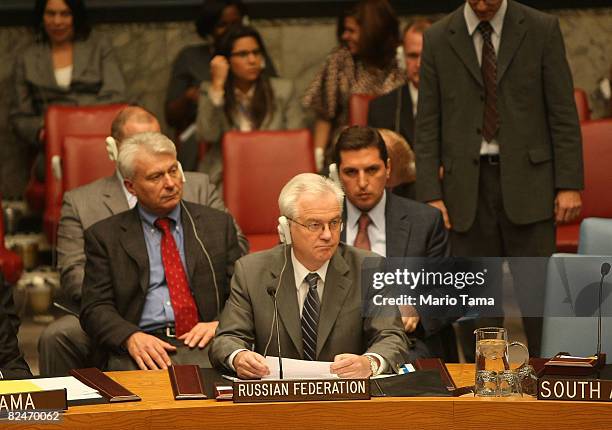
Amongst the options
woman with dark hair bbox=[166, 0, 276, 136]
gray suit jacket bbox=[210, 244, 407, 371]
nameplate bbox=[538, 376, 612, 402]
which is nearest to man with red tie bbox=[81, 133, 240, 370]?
gray suit jacket bbox=[210, 244, 407, 371]

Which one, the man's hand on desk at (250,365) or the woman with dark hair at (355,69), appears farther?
the woman with dark hair at (355,69)

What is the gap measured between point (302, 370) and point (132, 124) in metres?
2.22

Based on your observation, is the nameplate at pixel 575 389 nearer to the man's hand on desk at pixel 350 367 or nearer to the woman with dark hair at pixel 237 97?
the man's hand on desk at pixel 350 367

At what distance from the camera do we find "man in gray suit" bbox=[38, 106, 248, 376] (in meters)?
4.66

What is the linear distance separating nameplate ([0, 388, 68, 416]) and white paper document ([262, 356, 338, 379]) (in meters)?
0.56

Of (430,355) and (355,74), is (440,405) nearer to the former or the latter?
(430,355)

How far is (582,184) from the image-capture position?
4902mm

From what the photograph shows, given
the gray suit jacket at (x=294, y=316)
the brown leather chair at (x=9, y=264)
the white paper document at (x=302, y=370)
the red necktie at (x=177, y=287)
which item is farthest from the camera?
the brown leather chair at (x=9, y=264)

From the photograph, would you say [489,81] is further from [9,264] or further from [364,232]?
[9,264]

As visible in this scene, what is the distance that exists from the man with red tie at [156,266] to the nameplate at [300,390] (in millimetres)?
1185

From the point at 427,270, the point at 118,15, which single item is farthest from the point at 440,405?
the point at 118,15

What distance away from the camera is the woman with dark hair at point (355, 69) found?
20.8 feet

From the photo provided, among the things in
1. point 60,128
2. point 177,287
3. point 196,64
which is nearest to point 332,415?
point 177,287

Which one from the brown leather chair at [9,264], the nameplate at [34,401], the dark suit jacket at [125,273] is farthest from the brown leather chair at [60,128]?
the nameplate at [34,401]
